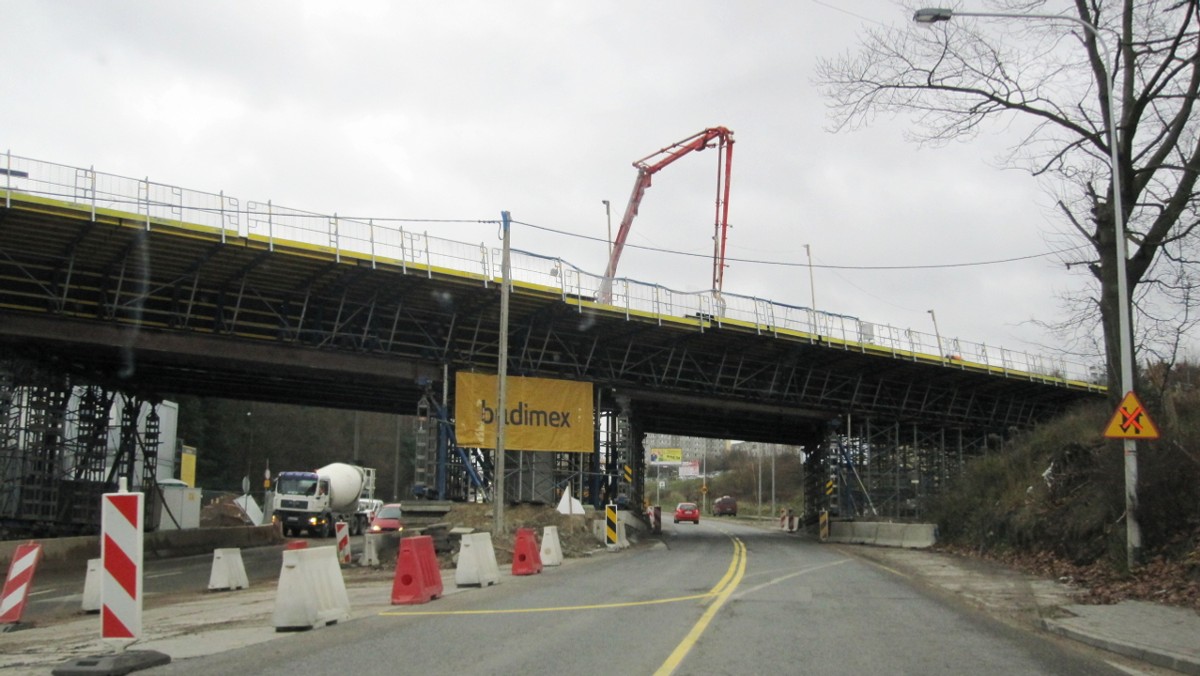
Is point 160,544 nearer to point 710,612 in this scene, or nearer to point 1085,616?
point 710,612

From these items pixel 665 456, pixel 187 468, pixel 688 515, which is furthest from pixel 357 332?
pixel 665 456

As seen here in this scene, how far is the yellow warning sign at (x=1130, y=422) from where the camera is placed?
1471 centimetres

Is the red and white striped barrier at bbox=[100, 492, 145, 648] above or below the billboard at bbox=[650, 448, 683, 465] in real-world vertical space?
above

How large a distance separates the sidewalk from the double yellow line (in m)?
3.63

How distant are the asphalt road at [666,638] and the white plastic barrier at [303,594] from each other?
200 mm

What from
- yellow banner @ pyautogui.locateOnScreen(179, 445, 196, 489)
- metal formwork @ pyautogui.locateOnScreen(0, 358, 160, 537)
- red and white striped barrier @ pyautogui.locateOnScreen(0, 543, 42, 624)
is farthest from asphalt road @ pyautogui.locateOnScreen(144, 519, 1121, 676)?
yellow banner @ pyautogui.locateOnScreen(179, 445, 196, 489)

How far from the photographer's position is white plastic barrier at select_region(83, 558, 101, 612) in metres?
16.2

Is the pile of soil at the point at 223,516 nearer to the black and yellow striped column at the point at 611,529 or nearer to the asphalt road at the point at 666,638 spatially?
the black and yellow striped column at the point at 611,529

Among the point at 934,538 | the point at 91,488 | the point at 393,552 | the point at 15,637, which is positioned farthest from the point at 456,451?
the point at 15,637

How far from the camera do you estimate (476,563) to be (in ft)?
54.2

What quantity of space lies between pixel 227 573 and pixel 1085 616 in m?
15.0

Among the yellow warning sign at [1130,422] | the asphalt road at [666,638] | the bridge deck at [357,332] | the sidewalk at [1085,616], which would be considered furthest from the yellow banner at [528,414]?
the yellow warning sign at [1130,422]

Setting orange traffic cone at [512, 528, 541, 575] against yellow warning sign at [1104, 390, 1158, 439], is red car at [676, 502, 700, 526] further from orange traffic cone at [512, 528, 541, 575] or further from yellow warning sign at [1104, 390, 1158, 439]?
yellow warning sign at [1104, 390, 1158, 439]

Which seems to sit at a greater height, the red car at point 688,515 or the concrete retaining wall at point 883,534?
the concrete retaining wall at point 883,534
